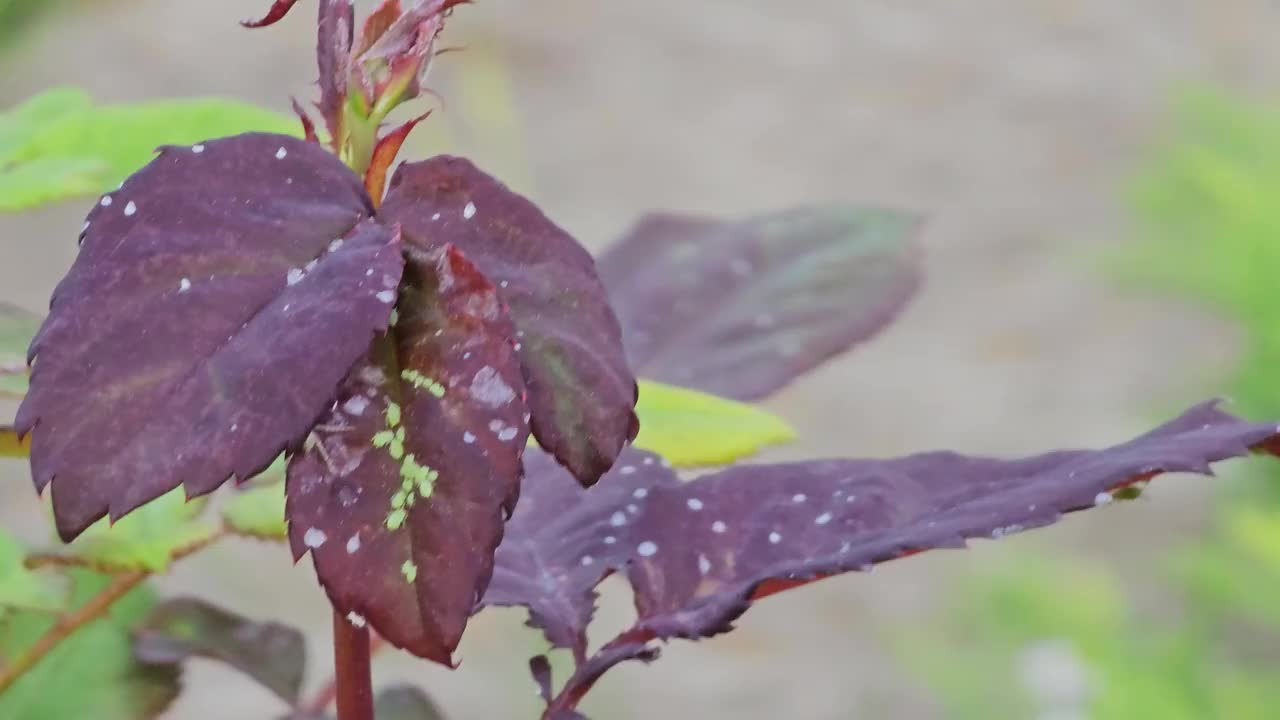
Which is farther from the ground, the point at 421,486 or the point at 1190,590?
the point at 421,486

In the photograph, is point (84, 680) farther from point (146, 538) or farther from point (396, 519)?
point (396, 519)

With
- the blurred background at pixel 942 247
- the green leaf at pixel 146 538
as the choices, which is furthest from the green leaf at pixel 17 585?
the blurred background at pixel 942 247

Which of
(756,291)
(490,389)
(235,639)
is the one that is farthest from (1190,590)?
(490,389)

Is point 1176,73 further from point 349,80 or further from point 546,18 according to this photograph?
point 349,80

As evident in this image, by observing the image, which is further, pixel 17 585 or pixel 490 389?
pixel 17 585

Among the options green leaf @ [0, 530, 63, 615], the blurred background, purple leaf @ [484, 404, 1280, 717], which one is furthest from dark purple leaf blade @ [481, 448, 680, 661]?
the blurred background

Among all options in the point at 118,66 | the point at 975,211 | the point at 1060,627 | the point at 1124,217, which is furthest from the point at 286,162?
the point at 118,66
